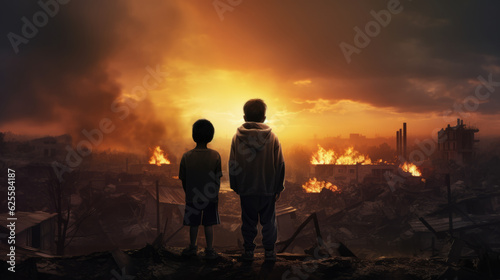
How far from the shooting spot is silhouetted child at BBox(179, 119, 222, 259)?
4.86 m

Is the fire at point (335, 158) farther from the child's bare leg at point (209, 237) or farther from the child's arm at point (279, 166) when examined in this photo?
the child's bare leg at point (209, 237)

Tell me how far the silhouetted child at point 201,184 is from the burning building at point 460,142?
65.7 meters

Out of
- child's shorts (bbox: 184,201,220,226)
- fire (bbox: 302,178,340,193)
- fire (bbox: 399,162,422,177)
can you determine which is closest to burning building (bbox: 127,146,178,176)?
fire (bbox: 302,178,340,193)

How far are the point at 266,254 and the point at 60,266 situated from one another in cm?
288

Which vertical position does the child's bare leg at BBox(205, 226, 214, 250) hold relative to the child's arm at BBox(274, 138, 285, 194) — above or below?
below

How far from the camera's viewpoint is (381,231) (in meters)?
28.5

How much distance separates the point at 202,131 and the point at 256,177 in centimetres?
118

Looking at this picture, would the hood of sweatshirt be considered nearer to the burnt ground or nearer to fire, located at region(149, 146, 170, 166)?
the burnt ground

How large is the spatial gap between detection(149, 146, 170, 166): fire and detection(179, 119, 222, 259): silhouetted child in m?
55.4

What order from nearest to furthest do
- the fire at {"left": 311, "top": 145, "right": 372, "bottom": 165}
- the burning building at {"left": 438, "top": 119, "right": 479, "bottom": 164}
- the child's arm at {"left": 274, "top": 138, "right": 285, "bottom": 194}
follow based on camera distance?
the child's arm at {"left": 274, "top": 138, "right": 285, "bottom": 194}
the burning building at {"left": 438, "top": 119, "right": 479, "bottom": 164}
the fire at {"left": 311, "top": 145, "right": 372, "bottom": 165}

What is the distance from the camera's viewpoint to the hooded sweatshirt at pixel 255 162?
15.3 feet

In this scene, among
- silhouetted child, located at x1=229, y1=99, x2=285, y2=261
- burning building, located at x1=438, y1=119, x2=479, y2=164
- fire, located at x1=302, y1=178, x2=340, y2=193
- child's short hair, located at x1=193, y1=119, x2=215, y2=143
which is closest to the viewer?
silhouetted child, located at x1=229, y1=99, x2=285, y2=261

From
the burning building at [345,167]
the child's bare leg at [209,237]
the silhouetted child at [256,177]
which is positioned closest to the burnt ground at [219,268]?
the child's bare leg at [209,237]

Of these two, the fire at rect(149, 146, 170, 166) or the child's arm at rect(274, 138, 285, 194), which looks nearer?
the child's arm at rect(274, 138, 285, 194)
